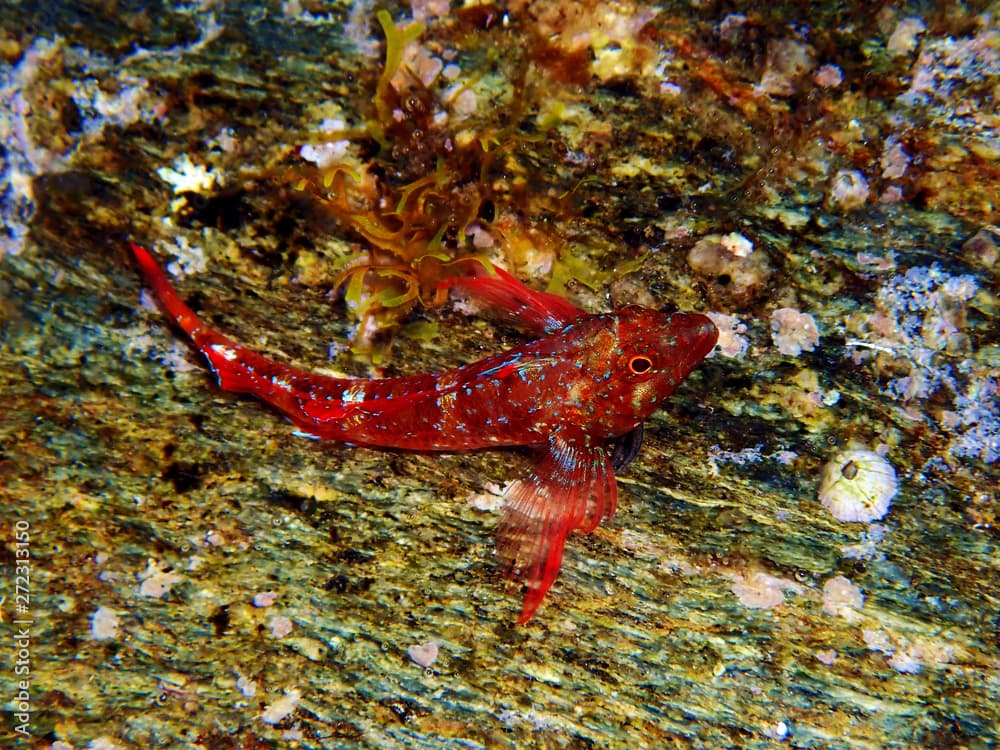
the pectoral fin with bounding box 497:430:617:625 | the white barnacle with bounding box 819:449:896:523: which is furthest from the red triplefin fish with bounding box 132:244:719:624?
the white barnacle with bounding box 819:449:896:523

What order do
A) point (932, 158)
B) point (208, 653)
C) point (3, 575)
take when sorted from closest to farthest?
1. point (932, 158)
2. point (3, 575)
3. point (208, 653)

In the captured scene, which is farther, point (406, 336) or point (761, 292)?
point (406, 336)

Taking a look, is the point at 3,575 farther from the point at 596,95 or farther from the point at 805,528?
the point at 805,528

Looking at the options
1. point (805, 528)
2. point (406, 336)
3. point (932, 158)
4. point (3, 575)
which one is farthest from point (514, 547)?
point (932, 158)

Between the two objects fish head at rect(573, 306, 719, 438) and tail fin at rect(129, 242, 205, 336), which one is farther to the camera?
tail fin at rect(129, 242, 205, 336)

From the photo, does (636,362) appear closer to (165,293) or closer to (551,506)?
(551,506)

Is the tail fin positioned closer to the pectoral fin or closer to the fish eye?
the pectoral fin

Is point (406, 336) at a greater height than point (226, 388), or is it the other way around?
point (406, 336)
